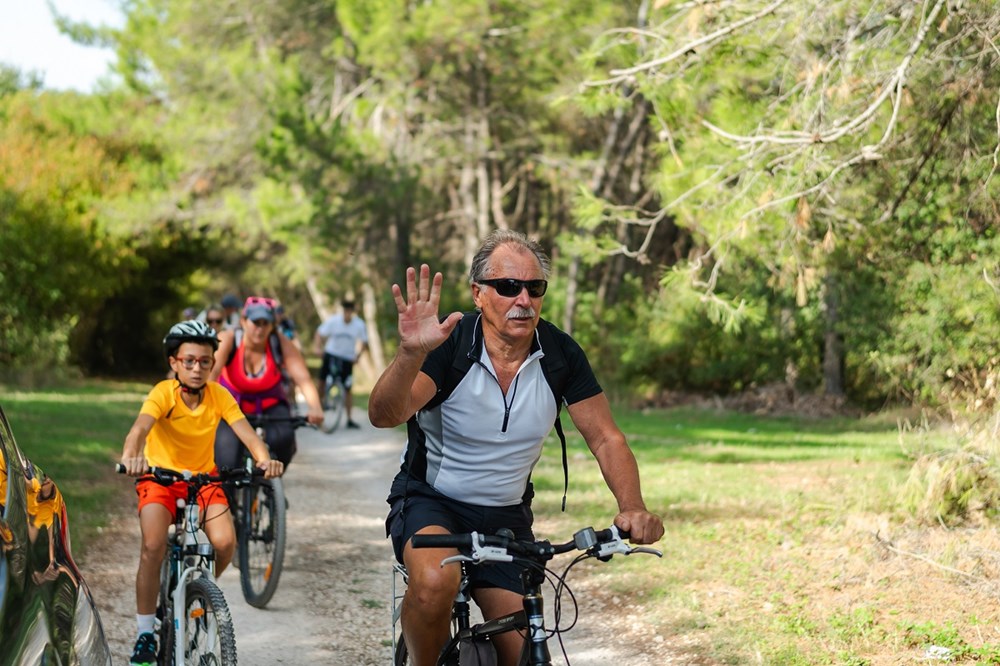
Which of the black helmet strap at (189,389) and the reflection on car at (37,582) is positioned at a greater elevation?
the black helmet strap at (189,389)

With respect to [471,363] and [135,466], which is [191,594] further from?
[471,363]

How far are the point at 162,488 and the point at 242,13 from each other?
31.2m

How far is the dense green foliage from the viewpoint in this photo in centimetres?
971

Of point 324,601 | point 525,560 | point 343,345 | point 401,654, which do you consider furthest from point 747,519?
point 343,345

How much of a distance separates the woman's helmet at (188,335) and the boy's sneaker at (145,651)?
4.71 ft

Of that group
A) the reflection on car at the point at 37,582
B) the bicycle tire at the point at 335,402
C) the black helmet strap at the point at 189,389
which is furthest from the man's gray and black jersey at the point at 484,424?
the bicycle tire at the point at 335,402

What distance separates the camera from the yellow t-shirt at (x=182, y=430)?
21.5 ft

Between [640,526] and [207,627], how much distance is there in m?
2.48

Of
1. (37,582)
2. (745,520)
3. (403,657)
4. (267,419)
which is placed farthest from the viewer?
(745,520)

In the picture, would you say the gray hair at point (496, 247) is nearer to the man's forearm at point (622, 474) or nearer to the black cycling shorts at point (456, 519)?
the man's forearm at point (622, 474)

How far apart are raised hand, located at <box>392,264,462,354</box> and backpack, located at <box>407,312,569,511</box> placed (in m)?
0.28

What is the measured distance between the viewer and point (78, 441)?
16297 mm

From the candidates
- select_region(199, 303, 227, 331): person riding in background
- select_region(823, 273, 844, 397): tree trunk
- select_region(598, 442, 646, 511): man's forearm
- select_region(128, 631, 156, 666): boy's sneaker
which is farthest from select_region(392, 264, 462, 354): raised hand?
select_region(823, 273, 844, 397): tree trunk

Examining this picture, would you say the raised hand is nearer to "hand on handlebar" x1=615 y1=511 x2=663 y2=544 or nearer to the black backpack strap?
the black backpack strap
